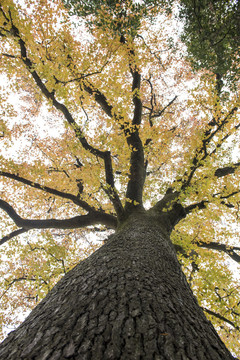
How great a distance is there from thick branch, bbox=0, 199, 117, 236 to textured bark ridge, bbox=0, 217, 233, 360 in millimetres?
3659

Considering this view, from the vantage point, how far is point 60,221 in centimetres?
640

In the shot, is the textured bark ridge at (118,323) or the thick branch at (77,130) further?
the thick branch at (77,130)

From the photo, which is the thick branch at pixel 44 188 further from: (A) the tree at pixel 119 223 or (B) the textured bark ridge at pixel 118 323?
(B) the textured bark ridge at pixel 118 323

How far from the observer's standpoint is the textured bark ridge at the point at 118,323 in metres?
1.32

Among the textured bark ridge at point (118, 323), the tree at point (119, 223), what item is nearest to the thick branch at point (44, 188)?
the tree at point (119, 223)

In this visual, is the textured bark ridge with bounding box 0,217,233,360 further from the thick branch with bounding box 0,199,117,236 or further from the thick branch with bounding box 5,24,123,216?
the thick branch with bounding box 0,199,117,236

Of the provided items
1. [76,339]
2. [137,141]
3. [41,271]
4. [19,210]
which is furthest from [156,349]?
[19,210]

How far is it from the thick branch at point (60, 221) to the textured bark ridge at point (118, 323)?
3659 millimetres

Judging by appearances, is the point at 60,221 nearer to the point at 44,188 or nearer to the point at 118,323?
the point at 44,188

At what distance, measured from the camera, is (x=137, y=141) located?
320 inches

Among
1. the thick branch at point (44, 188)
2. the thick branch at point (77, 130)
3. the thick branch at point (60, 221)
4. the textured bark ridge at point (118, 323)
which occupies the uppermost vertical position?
the thick branch at point (77, 130)

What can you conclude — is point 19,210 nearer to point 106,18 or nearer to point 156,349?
point 106,18

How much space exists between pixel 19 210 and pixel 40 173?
5.62 m

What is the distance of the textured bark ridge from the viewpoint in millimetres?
1320
